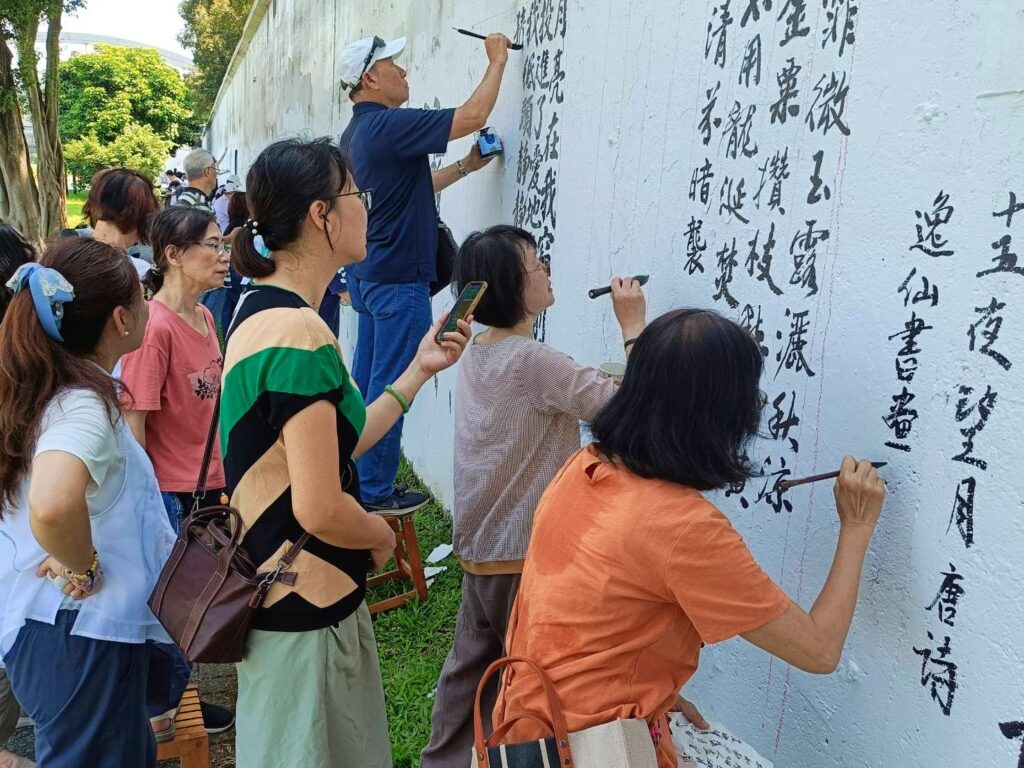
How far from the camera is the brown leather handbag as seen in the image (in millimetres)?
1556

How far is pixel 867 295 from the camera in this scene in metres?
1.57

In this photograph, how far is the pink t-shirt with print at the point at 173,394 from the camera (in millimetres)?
2602

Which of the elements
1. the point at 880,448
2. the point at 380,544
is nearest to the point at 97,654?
the point at 380,544

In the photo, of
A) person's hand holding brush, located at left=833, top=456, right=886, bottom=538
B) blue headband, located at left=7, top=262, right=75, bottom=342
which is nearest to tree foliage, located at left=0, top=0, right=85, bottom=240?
blue headband, located at left=7, top=262, right=75, bottom=342

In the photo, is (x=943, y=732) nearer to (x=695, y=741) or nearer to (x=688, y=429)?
(x=695, y=741)

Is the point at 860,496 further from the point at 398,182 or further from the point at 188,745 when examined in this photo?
the point at 398,182

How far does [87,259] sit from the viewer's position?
6.15 ft

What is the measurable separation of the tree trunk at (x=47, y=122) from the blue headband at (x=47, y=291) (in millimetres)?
11351

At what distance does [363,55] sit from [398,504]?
76.4 inches

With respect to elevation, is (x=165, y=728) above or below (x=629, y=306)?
below

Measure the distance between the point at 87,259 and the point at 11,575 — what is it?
30.0 inches

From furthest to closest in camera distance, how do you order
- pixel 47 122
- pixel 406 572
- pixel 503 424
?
pixel 47 122 → pixel 406 572 → pixel 503 424

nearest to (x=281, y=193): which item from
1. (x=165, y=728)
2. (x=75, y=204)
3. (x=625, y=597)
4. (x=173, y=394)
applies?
(x=625, y=597)

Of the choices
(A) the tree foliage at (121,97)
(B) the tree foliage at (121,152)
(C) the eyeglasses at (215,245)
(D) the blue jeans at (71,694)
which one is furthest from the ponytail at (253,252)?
(A) the tree foliage at (121,97)
